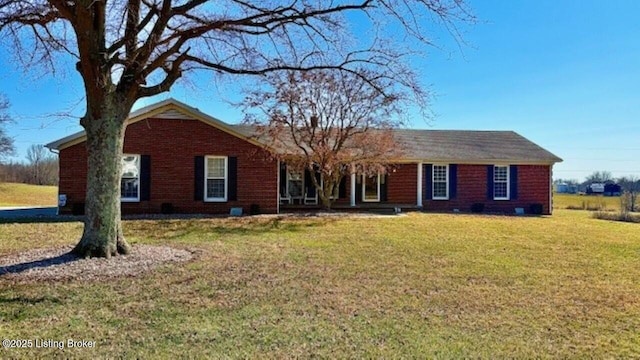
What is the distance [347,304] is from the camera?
5402 mm

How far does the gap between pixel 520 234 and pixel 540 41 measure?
20.1 feet

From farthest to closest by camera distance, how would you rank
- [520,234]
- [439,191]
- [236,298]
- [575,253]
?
[439,191] → [520,234] → [575,253] → [236,298]

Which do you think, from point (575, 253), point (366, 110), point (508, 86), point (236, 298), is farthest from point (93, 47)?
point (508, 86)

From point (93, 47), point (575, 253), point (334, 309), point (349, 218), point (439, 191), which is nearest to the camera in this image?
point (334, 309)

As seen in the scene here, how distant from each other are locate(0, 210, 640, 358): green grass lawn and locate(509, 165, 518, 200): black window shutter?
38.0 feet

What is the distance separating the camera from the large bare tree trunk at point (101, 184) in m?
7.66

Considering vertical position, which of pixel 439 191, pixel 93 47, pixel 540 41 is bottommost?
pixel 439 191

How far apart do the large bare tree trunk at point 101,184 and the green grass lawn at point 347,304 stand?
5.08 feet

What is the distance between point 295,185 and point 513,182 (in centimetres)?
1095

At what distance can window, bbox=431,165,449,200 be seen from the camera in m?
21.3

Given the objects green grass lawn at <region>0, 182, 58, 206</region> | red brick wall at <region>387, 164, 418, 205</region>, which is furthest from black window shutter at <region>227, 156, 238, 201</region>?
green grass lawn at <region>0, 182, 58, 206</region>

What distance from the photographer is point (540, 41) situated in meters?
13.5

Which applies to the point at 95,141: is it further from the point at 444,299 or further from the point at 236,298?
the point at 444,299

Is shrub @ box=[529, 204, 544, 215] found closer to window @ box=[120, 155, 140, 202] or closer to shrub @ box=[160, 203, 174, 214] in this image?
shrub @ box=[160, 203, 174, 214]
